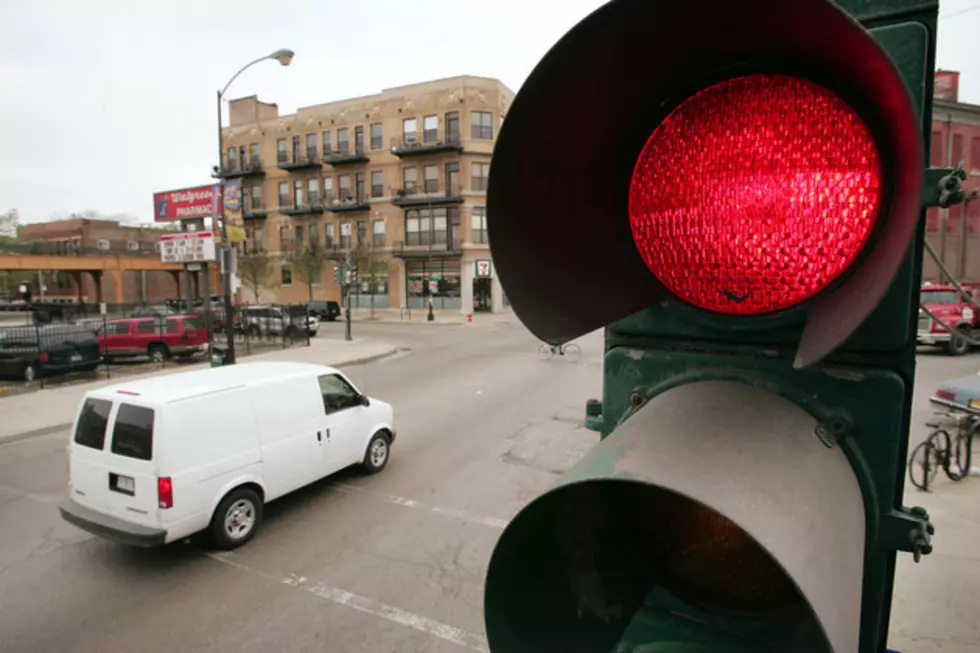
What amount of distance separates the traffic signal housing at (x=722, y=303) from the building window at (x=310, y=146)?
161ft

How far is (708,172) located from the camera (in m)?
1.11

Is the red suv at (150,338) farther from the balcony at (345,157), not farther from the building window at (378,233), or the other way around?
the balcony at (345,157)

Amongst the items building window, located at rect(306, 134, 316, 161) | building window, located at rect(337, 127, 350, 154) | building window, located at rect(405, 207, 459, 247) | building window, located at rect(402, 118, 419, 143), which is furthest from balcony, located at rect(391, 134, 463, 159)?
building window, located at rect(306, 134, 316, 161)

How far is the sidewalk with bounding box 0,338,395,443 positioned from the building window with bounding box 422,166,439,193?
22772mm

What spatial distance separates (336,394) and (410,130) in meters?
38.7

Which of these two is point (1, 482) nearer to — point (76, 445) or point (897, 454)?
point (76, 445)

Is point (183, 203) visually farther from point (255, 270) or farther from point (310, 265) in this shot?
point (255, 270)

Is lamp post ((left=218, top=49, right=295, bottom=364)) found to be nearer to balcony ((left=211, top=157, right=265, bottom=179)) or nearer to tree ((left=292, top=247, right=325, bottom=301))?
tree ((left=292, top=247, right=325, bottom=301))

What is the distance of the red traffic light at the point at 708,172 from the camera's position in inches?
34.7

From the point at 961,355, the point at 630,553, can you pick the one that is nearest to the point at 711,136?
the point at 630,553

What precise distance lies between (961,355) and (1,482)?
23434mm

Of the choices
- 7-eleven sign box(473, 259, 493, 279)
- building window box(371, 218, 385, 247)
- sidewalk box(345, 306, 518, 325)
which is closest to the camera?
sidewalk box(345, 306, 518, 325)

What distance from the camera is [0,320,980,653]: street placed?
4.29m

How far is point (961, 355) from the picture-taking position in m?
17.2
